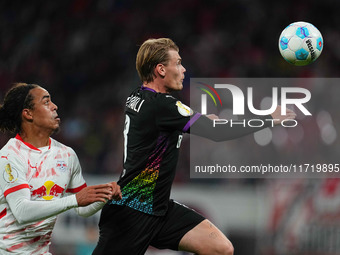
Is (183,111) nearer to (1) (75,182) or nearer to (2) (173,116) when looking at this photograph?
(2) (173,116)

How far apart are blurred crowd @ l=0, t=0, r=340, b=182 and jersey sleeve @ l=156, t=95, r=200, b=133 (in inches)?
245

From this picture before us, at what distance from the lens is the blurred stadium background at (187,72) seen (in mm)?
7992

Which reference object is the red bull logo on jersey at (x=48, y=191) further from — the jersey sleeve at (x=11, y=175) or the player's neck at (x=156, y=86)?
the player's neck at (x=156, y=86)

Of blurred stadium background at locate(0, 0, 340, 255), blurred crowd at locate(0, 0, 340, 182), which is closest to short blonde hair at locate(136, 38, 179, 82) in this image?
blurred stadium background at locate(0, 0, 340, 255)

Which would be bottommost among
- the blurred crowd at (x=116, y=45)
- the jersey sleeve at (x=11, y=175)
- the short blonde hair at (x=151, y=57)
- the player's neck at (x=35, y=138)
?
the jersey sleeve at (x=11, y=175)

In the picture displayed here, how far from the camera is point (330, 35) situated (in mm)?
12555

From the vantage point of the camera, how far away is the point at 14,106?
14.1 ft

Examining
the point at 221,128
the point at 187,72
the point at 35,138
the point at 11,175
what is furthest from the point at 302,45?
the point at 187,72

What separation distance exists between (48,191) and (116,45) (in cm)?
967

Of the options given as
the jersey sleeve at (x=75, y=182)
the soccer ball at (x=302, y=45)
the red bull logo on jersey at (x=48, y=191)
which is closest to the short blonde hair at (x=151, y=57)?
the jersey sleeve at (x=75, y=182)

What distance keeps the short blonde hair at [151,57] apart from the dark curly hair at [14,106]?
2.89 feet

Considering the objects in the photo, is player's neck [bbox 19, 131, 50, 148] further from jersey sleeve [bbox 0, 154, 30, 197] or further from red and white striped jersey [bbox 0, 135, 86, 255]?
jersey sleeve [bbox 0, 154, 30, 197]

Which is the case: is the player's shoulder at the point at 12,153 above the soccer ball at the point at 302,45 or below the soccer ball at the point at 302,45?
below

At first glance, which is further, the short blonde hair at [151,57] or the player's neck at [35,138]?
the short blonde hair at [151,57]
